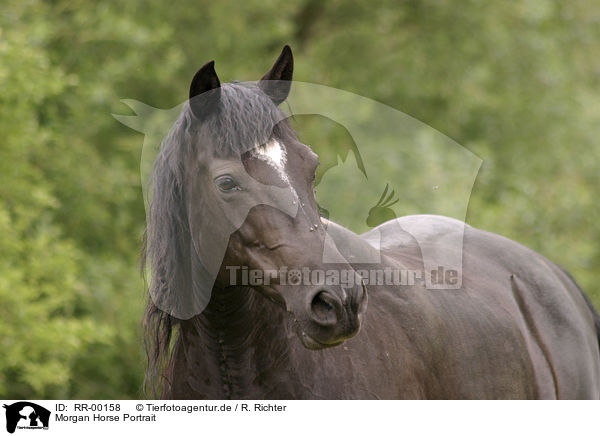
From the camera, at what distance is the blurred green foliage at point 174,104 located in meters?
6.75

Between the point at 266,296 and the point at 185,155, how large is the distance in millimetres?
577

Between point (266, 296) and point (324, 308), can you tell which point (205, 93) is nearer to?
point (266, 296)

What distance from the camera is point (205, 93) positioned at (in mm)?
2658

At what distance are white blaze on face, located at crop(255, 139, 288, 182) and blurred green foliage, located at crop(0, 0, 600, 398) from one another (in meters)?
1.89

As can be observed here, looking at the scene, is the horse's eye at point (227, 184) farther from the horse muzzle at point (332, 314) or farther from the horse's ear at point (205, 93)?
the horse muzzle at point (332, 314)

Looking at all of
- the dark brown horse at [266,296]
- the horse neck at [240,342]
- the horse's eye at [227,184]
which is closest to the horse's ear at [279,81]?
the dark brown horse at [266,296]

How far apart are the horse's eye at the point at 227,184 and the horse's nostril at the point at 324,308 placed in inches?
18.4

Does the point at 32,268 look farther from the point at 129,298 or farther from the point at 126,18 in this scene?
the point at 126,18

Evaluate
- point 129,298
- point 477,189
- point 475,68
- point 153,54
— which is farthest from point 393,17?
point 129,298
